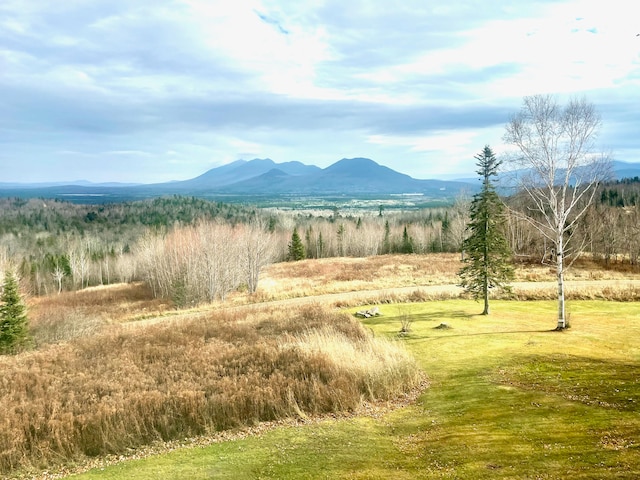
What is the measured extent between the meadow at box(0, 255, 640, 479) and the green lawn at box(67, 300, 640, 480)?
44 mm

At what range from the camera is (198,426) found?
1140 cm

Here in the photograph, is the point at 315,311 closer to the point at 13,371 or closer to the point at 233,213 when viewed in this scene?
the point at 13,371

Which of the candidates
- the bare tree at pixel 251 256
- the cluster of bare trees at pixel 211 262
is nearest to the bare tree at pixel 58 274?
the cluster of bare trees at pixel 211 262

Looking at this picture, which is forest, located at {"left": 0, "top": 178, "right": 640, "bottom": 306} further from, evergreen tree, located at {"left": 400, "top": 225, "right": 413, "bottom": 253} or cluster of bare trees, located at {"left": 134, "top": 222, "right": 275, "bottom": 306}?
evergreen tree, located at {"left": 400, "top": 225, "right": 413, "bottom": 253}

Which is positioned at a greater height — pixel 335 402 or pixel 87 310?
pixel 335 402

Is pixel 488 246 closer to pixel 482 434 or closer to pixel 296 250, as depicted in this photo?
pixel 482 434

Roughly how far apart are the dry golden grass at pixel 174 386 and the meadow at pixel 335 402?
0.05 meters

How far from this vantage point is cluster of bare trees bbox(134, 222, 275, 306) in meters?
41.0

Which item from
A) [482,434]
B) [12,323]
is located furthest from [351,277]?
[482,434]

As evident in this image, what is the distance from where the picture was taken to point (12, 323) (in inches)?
952

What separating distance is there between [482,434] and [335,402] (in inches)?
164

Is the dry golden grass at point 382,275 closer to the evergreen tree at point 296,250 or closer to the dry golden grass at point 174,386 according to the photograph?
the evergreen tree at point 296,250

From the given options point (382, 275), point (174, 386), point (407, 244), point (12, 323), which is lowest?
point (382, 275)

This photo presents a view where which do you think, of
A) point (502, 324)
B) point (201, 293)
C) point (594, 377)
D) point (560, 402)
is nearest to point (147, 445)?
point (560, 402)
